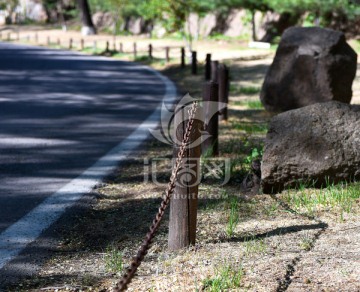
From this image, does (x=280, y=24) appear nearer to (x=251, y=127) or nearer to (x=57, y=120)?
(x=57, y=120)

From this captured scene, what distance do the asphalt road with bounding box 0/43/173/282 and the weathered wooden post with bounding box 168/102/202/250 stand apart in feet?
5.16

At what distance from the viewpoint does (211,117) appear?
887 cm

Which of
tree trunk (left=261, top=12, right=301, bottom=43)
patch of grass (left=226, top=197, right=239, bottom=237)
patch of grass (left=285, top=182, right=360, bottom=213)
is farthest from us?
tree trunk (left=261, top=12, right=301, bottom=43)

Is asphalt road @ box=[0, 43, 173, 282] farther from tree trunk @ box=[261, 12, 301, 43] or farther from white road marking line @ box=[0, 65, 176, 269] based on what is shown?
tree trunk @ box=[261, 12, 301, 43]

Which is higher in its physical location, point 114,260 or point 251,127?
point 114,260

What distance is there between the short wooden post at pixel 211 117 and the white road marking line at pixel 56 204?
109 centimetres

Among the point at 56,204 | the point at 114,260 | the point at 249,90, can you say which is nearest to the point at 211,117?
the point at 56,204

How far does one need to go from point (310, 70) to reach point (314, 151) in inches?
231

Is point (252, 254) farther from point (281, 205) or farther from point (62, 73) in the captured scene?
point (62, 73)

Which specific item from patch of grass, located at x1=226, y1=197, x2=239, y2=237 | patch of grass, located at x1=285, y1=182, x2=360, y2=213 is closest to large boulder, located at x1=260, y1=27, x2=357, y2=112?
patch of grass, located at x1=285, y1=182, x2=360, y2=213

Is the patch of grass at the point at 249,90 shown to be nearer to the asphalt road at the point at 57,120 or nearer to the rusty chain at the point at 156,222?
the asphalt road at the point at 57,120

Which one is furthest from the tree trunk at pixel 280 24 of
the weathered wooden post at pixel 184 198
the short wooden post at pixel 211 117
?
the weathered wooden post at pixel 184 198

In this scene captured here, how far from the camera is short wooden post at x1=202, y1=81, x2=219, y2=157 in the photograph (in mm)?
8578

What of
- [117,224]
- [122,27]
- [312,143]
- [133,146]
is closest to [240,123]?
[133,146]
